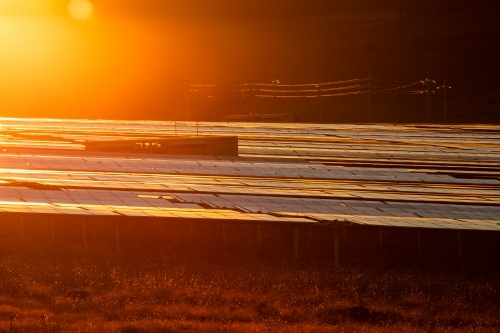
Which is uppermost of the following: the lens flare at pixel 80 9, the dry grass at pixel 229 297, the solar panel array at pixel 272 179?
the lens flare at pixel 80 9

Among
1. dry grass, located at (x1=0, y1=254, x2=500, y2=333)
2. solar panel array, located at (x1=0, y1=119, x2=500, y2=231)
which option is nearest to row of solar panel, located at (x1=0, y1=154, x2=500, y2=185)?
solar panel array, located at (x1=0, y1=119, x2=500, y2=231)

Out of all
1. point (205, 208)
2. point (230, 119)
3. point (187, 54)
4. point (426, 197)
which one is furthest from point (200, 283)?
point (187, 54)

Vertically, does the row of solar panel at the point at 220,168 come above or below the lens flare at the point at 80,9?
below

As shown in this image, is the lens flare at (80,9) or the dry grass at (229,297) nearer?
the dry grass at (229,297)

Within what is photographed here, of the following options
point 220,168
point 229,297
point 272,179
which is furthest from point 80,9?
point 229,297

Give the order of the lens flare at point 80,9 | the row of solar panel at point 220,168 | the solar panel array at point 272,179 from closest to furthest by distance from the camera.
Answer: the solar panel array at point 272,179 < the row of solar panel at point 220,168 < the lens flare at point 80,9

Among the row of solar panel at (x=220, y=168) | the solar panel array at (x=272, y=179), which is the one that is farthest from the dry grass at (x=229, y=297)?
the row of solar panel at (x=220, y=168)

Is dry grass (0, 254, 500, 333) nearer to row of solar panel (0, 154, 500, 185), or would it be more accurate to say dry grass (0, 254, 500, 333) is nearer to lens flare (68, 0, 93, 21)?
row of solar panel (0, 154, 500, 185)

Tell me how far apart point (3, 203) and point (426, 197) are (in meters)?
8.71

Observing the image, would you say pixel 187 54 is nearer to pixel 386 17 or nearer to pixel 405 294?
pixel 386 17

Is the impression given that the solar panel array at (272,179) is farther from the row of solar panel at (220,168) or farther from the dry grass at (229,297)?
the dry grass at (229,297)

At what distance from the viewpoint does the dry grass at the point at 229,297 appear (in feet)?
38.2

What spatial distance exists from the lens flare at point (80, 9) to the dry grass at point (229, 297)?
68784mm

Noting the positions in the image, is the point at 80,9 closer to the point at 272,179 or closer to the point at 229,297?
the point at 272,179
